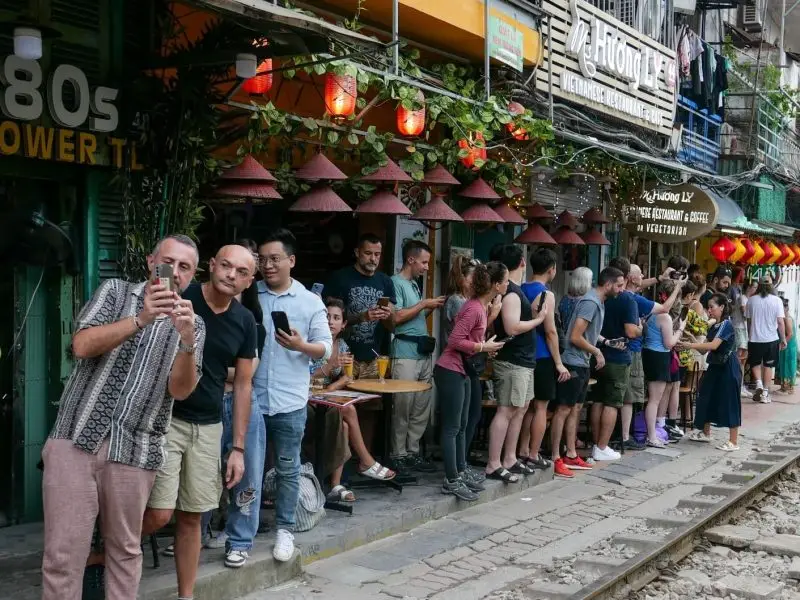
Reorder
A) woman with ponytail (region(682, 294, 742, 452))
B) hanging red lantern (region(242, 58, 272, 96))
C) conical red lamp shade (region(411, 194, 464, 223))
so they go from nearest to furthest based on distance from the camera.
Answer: hanging red lantern (region(242, 58, 272, 96)) < conical red lamp shade (region(411, 194, 464, 223)) < woman with ponytail (region(682, 294, 742, 452))

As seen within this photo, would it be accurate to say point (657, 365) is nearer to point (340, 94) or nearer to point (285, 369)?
point (340, 94)

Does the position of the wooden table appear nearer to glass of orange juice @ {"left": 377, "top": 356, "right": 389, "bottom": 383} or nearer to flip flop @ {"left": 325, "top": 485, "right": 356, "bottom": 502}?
glass of orange juice @ {"left": 377, "top": 356, "right": 389, "bottom": 383}

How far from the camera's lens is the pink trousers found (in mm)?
4461

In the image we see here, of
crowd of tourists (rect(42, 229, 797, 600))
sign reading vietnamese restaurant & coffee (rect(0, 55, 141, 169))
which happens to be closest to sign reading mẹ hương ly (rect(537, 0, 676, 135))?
crowd of tourists (rect(42, 229, 797, 600))

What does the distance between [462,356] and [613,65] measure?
25.4ft

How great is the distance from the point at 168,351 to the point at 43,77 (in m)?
2.74

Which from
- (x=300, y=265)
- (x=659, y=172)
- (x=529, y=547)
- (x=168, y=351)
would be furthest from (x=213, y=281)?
(x=659, y=172)

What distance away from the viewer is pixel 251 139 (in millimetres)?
7797

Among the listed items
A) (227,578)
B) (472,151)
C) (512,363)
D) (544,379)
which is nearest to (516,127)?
(472,151)

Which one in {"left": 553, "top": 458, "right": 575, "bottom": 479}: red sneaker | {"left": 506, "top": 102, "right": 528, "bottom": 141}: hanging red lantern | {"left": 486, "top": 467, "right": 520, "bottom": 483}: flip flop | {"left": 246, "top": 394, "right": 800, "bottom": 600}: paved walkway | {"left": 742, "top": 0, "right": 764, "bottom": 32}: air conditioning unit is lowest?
{"left": 246, "top": 394, "right": 800, "bottom": 600}: paved walkway

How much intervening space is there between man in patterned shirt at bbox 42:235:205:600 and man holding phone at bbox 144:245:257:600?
15.4 inches

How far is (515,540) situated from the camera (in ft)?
26.1

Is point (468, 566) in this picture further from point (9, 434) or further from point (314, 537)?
point (9, 434)

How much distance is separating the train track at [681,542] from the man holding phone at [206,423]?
8.02 ft
